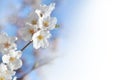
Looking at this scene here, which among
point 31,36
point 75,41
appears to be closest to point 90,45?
point 75,41

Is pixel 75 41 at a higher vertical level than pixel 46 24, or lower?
higher

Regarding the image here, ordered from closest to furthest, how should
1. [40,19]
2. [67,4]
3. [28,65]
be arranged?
[40,19] → [28,65] → [67,4]

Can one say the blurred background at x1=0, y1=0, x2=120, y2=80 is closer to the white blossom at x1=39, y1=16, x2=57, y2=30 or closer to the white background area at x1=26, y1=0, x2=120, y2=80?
the white background area at x1=26, y1=0, x2=120, y2=80

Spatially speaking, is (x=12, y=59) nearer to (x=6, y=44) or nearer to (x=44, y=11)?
(x=6, y=44)

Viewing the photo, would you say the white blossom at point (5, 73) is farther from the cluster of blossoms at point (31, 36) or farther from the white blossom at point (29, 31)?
the white blossom at point (29, 31)

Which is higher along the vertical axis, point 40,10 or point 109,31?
point 109,31

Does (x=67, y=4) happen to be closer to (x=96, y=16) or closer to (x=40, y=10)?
(x=96, y=16)

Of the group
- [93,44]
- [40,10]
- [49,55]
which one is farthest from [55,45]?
[40,10]
